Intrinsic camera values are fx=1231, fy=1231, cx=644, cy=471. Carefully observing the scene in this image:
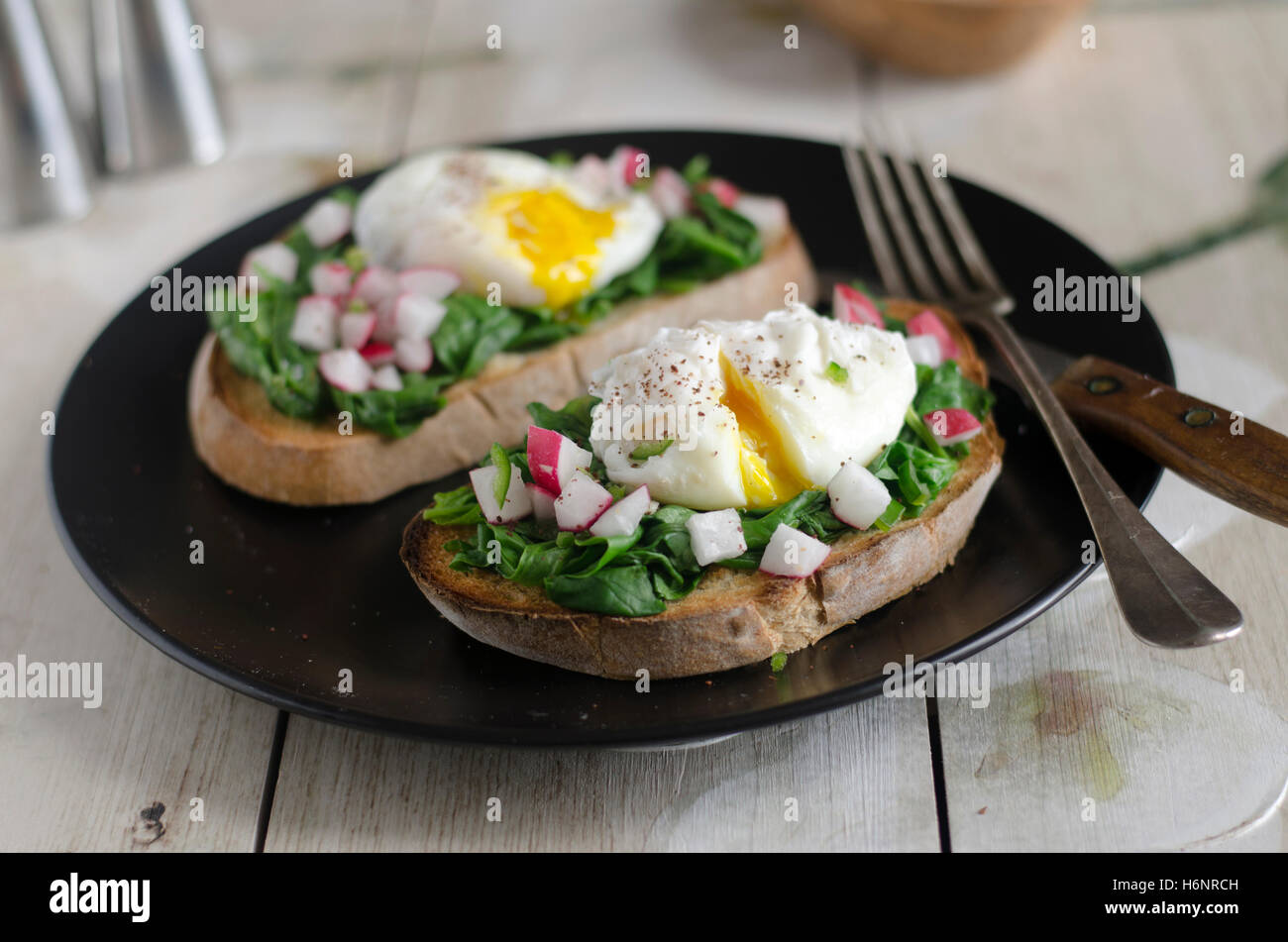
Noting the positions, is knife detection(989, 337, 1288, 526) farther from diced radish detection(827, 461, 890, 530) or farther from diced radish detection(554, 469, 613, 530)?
diced radish detection(554, 469, 613, 530)

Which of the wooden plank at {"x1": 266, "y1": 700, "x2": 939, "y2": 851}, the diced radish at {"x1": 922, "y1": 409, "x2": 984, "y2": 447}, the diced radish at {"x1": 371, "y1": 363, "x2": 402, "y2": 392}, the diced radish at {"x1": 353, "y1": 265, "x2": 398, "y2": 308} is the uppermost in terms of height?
the diced radish at {"x1": 353, "y1": 265, "x2": 398, "y2": 308}

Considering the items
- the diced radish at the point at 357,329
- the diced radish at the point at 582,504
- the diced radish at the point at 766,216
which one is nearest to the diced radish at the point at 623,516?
the diced radish at the point at 582,504

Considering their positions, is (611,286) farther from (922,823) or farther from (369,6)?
(369,6)

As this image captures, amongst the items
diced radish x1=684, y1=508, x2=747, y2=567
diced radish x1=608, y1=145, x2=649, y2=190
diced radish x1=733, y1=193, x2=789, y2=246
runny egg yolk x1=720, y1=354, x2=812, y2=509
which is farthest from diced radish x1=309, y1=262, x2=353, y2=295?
diced radish x1=684, y1=508, x2=747, y2=567

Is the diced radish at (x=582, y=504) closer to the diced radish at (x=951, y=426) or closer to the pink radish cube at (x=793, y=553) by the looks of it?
the pink radish cube at (x=793, y=553)

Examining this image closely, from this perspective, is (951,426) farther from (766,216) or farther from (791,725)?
(766,216)

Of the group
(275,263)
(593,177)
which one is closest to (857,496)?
(593,177)
